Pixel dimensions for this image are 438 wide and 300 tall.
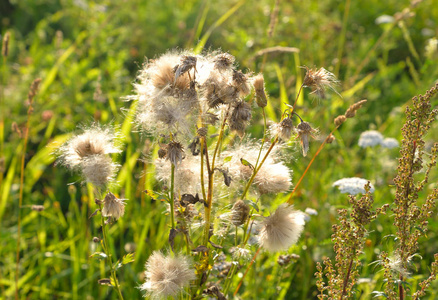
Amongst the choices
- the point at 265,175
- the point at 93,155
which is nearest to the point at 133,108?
the point at 93,155

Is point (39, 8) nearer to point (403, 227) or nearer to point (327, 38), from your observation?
point (327, 38)

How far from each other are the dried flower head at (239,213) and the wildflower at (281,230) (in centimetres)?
11

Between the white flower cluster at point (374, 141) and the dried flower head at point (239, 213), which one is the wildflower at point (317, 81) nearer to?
the dried flower head at point (239, 213)

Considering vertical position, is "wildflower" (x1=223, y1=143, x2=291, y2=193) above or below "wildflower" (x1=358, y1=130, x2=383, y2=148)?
below

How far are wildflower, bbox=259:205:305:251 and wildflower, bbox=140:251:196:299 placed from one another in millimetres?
283

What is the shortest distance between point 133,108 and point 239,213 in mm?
1234

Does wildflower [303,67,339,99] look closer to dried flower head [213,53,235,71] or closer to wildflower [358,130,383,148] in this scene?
dried flower head [213,53,235,71]

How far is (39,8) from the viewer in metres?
5.83

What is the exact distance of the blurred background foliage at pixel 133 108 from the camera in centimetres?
252

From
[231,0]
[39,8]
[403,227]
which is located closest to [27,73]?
[39,8]

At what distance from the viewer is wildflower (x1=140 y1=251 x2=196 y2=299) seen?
1.34 metres

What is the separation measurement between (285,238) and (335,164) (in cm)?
194

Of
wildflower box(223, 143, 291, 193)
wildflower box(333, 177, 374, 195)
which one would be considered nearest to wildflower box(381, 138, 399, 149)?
wildflower box(333, 177, 374, 195)

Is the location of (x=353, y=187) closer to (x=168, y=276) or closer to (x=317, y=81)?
(x=317, y=81)
